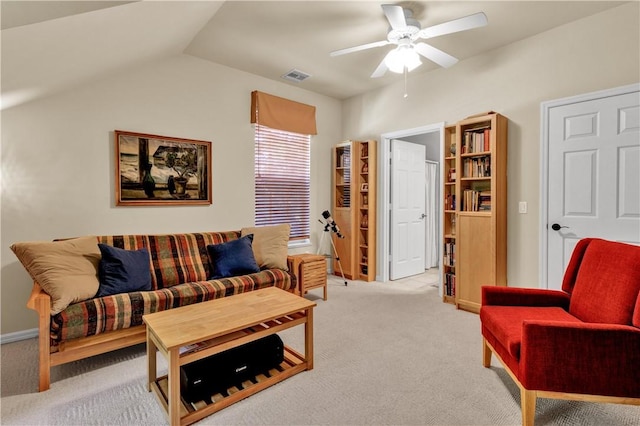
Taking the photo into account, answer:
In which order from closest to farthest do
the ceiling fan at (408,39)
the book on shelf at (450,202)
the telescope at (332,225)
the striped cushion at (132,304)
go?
the striped cushion at (132,304) < the ceiling fan at (408,39) < the book on shelf at (450,202) < the telescope at (332,225)

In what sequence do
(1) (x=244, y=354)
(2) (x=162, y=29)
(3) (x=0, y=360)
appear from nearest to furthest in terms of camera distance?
(1) (x=244, y=354), (3) (x=0, y=360), (2) (x=162, y=29)

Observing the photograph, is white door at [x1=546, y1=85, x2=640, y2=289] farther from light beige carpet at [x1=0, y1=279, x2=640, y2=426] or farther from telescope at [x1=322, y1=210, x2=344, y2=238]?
telescope at [x1=322, y1=210, x2=344, y2=238]

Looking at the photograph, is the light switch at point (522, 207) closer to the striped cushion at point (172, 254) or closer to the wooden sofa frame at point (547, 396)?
the wooden sofa frame at point (547, 396)

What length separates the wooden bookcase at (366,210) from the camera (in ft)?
15.2

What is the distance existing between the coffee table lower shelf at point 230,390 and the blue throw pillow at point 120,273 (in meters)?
0.81

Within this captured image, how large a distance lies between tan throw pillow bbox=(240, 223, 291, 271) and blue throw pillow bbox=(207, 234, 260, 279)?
6.0 inches

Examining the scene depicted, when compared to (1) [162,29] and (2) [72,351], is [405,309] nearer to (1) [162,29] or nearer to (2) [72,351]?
(2) [72,351]

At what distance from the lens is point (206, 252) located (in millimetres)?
3334

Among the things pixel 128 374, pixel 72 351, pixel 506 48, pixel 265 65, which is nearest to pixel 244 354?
pixel 128 374

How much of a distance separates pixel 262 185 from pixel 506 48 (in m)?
3.18

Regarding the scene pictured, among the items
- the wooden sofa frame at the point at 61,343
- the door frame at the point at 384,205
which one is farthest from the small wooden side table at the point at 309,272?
the wooden sofa frame at the point at 61,343

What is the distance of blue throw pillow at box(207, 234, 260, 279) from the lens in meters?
3.16

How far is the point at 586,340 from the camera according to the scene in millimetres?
1527

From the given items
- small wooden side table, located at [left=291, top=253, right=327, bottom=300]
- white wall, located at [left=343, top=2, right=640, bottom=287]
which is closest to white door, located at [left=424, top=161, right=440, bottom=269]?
white wall, located at [left=343, top=2, right=640, bottom=287]
